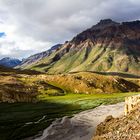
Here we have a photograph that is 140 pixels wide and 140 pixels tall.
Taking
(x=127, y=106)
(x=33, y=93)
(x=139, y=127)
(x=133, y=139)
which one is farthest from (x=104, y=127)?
(x=33, y=93)

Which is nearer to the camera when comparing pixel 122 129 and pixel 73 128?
pixel 122 129

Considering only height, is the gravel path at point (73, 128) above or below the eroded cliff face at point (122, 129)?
below

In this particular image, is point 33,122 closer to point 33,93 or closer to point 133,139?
point 133,139

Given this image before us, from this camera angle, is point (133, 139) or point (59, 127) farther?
point (59, 127)

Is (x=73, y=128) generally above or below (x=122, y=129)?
→ below

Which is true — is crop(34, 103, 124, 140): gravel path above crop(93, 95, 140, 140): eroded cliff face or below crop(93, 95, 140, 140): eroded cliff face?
below

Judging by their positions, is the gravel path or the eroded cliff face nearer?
the eroded cliff face

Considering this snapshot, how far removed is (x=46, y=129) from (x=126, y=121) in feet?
119

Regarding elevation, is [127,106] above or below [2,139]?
above

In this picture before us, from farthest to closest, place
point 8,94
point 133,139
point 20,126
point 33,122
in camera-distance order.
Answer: point 8,94
point 33,122
point 20,126
point 133,139

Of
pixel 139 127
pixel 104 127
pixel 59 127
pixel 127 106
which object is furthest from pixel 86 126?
pixel 139 127

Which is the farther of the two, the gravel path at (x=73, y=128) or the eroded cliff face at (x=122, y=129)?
the gravel path at (x=73, y=128)

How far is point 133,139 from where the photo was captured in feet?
133

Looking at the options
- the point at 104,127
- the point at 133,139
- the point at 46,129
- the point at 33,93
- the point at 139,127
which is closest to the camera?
the point at 133,139
